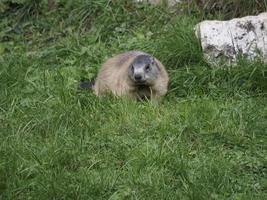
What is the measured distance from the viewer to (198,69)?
6723mm

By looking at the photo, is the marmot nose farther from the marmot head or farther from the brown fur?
the brown fur

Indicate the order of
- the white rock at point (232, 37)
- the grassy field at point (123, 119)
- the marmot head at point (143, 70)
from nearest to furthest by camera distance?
the grassy field at point (123, 119) < the marmot head at point (143, 70) < the white rock at point (232, 37)

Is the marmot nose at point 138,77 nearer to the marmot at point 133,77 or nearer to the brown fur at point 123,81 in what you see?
the marmot at point 133,77

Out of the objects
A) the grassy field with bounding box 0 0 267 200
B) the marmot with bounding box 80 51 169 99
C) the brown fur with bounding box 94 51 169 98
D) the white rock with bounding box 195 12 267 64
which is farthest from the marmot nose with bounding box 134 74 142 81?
the white rock with bounding box 195 12 267 64

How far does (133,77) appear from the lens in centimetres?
648

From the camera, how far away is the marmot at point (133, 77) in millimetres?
6465

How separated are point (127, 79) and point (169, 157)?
1.64 m

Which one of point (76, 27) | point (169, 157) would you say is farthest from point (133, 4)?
point (169, 157)

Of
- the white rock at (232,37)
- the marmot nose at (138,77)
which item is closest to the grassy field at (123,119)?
the white rock at (232,37)

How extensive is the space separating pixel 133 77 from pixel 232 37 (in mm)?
1097

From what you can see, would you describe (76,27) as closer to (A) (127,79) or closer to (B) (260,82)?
(A) (127,79)

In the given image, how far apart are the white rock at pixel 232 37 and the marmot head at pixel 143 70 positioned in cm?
63

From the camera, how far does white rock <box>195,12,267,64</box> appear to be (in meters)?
6.78

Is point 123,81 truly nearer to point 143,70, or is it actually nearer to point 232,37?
point 143,70
